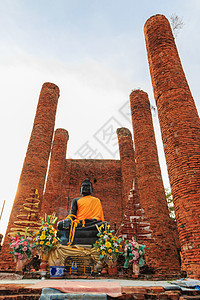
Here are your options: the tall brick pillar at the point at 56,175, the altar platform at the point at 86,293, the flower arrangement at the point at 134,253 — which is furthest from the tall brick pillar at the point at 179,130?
the tall brick pillar at the point at 56,175

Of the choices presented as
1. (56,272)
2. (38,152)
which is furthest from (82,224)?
(38,152)

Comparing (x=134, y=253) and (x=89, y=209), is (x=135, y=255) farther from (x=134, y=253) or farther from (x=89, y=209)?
(x=89, y=209)

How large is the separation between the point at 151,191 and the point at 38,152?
5.17 metres

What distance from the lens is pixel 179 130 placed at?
5.16 m

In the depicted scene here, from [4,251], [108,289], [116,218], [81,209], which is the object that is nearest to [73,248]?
[81,209]

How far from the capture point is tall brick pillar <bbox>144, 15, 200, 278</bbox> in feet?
13.8

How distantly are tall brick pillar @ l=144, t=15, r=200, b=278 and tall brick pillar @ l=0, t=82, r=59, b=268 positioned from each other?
5571 millimetres

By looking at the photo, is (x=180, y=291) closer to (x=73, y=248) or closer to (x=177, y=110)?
(x=73, y=248)

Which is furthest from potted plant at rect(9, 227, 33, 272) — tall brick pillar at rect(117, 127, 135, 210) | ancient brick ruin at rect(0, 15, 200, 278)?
tall brick pillar at rect(117, 127, 135, 210)

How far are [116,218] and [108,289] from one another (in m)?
12.0

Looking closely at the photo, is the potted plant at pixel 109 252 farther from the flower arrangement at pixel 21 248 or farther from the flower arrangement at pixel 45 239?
the flower arrangement at pixel 21 248

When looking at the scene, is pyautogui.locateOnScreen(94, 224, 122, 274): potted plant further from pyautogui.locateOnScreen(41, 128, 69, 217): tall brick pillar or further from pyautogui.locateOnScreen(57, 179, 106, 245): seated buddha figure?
pyautogui.locateOnScreen(41, 128, 69, 217): tall brick pillar

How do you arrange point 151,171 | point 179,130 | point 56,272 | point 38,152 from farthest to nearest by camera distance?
point 38,152, point 151,171, point 179,130, point 56,272

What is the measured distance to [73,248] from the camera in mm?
4750
